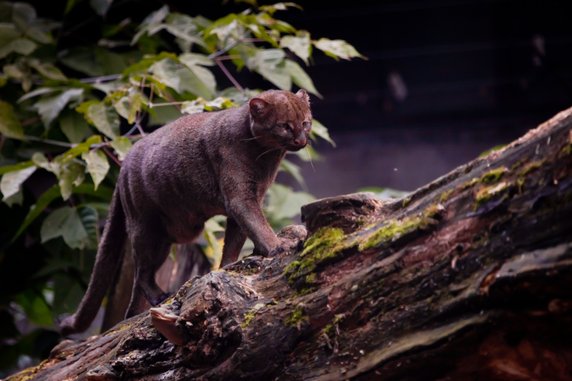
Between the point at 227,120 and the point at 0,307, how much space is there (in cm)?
247

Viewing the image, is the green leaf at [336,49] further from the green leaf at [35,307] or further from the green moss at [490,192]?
the green leaf at [35,307]

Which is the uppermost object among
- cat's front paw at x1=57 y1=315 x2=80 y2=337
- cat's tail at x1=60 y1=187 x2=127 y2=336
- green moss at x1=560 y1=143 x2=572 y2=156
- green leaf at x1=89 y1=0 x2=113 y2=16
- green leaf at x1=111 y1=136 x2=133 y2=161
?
green leaf at x1=89 y1=0 x2=113 y2=16

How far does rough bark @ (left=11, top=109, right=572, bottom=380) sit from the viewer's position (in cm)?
158

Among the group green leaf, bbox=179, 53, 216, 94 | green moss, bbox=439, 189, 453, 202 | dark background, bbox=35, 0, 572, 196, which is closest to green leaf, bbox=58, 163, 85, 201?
green leaf, bbox=179, 53, 216, 94

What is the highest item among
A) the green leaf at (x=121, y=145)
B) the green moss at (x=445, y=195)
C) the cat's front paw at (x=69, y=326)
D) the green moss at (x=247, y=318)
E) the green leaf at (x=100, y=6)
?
the green leaf at (x=100, y=6)

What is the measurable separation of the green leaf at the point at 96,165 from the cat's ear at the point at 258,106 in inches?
36.3

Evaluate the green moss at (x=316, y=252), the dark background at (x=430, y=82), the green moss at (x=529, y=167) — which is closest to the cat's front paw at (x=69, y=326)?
the green moss at (x=316, y=252)

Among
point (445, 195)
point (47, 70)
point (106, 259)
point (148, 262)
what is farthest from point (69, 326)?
point (445, 195)

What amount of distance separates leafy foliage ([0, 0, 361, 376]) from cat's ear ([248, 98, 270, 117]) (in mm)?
648

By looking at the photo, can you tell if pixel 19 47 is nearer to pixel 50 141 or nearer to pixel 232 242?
pixel 50 141

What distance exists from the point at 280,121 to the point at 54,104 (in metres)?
1.76

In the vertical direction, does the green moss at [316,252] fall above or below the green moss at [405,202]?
below

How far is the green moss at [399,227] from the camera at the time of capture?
1803 millimetres

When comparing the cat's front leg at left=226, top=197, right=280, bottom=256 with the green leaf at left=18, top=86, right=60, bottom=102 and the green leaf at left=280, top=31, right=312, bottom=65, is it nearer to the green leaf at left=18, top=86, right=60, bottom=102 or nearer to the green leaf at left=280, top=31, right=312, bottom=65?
the green leaf at left=280, top=31, right=312, bottom=65
